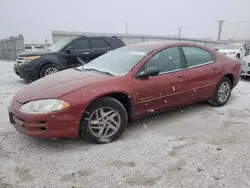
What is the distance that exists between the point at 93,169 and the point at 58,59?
535 cm

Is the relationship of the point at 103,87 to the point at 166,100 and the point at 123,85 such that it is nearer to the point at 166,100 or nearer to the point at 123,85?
the point at 123,85

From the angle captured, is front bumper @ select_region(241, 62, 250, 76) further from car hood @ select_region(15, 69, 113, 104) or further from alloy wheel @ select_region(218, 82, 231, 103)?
car hood @ select_region(15, 69, 113, 104)

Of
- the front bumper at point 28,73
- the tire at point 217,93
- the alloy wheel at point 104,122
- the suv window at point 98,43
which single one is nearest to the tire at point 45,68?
the front bumper at point 28,73

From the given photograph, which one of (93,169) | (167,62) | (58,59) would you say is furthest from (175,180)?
(58,59)

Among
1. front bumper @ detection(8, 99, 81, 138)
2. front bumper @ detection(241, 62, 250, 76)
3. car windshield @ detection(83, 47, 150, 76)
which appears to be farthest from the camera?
front bumper @ detection(241, 62, 250, 76)

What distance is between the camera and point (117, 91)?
3.27m

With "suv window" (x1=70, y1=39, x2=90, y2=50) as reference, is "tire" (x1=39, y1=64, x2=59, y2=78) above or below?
below

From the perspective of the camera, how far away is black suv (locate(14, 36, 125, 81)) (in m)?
7.05

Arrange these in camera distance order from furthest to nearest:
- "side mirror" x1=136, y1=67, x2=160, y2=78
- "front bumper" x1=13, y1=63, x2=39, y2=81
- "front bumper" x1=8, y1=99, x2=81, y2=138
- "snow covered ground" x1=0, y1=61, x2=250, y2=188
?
"front bumper" x1=13, y1=63, x2=39, y2=81
"side mirror" x1=136, y1=67, x2=160, y2=78
"front bumper" x1=8, y1=99, x2=81, y2=138
"snow covered ground" x1=0, y1=61, x2=250, y2=188

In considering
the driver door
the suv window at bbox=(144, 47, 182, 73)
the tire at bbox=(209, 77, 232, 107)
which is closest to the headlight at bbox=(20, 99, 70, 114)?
the driver door

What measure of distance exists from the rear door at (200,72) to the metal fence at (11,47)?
14.9 meters

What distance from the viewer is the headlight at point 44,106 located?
2.87m

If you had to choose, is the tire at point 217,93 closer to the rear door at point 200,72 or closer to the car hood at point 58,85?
the rear door at point 200,72

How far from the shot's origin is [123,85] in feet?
11.0
